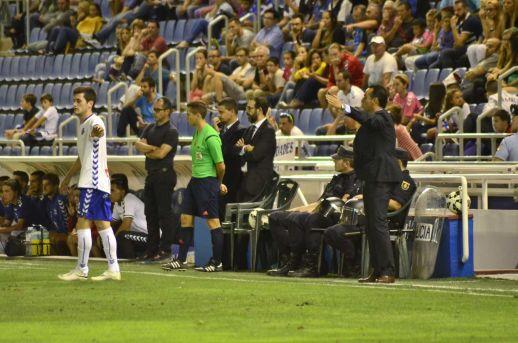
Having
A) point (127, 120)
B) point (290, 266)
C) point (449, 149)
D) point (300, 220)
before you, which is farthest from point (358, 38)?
point (290, 266)

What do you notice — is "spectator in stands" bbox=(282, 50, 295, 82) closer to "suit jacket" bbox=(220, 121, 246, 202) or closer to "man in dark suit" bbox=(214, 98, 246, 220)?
"man in dark suit" bbox=(214, 98, 246, 220)

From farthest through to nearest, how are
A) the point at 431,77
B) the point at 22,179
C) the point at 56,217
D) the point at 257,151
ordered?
the point at 431,77 < the point at 22,179 < the point at 56,217 < the point at 257,151

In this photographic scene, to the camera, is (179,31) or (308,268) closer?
(308,268)

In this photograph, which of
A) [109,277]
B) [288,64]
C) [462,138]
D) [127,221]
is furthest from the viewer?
[288,64]

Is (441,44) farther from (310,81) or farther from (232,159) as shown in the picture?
(232,159)

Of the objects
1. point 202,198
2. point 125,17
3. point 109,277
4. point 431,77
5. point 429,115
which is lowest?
point 109,277

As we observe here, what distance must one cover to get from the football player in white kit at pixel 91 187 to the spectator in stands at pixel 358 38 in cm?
→ 1008

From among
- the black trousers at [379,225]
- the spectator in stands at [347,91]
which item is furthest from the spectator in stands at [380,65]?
the black trousers at [379,225]

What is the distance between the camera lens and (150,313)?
11.5 metres

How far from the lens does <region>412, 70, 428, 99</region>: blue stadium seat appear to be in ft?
73.1

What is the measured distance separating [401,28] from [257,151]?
7.62 meters

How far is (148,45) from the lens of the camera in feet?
94.3

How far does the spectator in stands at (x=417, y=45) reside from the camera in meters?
22.9

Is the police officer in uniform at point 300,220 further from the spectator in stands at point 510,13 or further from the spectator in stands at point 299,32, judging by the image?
the spectator in stands at point 299,32
